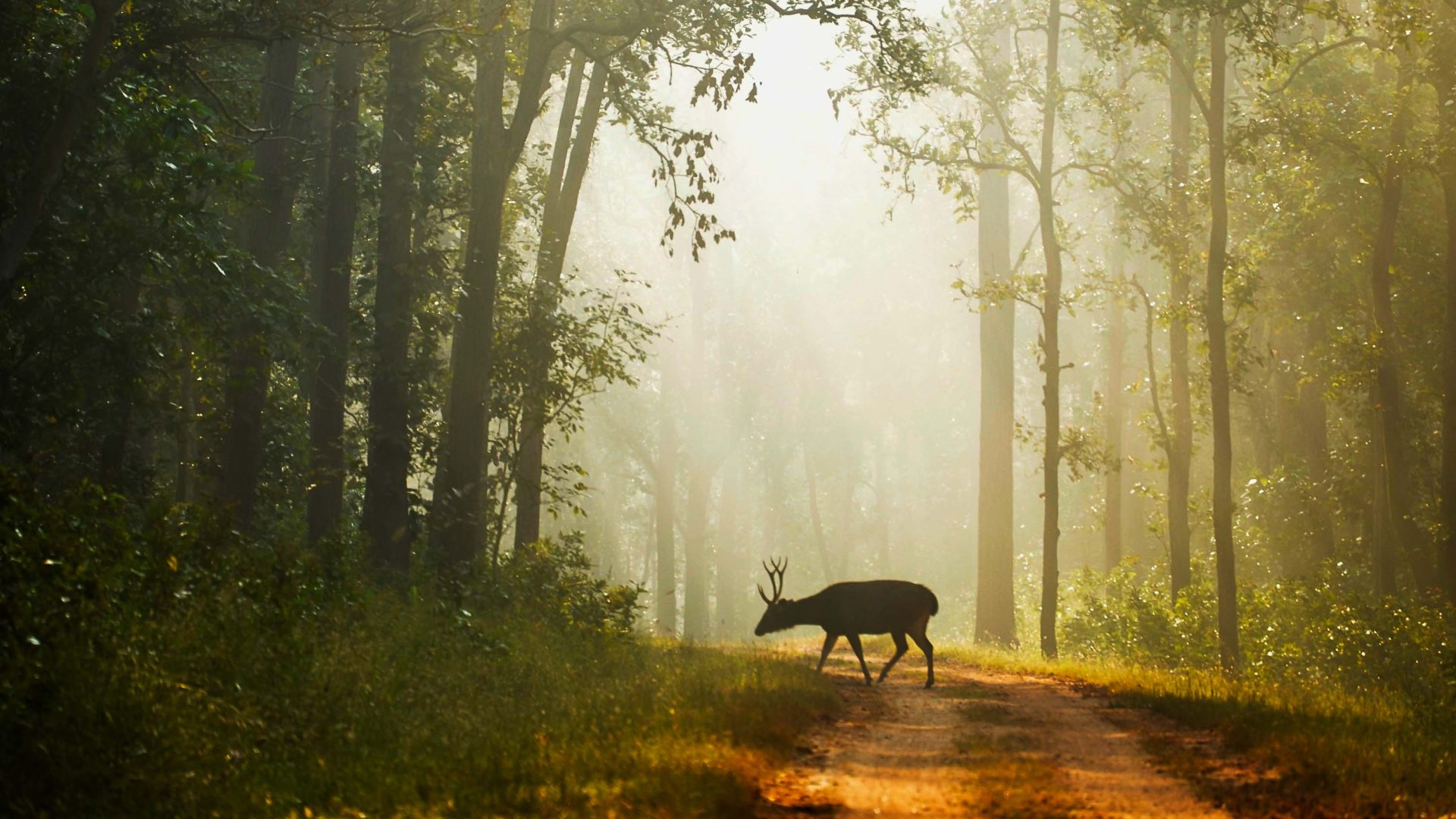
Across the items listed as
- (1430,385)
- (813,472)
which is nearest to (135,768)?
(1430,385)

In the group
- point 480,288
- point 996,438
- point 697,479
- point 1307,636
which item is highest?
point 697,479

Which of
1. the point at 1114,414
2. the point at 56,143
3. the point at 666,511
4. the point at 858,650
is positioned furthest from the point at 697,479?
the point at 56,143

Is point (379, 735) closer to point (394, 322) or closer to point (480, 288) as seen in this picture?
point (480, 288)

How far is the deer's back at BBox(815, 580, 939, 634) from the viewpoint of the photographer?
16.3 metres

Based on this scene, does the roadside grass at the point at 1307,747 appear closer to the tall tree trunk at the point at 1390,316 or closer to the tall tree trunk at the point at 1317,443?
the tall tree trunk at the point at 1390,316

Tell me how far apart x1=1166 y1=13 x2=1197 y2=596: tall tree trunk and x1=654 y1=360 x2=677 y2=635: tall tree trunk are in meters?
21.0

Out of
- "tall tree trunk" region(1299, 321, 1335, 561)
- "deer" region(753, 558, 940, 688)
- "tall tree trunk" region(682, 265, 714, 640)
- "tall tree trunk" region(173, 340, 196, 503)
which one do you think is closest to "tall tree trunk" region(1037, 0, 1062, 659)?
"tall tree trunk" region(1299, 321, 1335, 561)

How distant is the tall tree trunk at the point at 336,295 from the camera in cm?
2053

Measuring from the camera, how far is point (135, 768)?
6.58m

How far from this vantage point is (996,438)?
105ft

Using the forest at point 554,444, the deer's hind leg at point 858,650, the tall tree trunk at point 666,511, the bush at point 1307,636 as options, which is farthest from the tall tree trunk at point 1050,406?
the tall tree trunk at point 666,511

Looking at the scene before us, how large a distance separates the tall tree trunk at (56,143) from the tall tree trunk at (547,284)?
9.15 meters

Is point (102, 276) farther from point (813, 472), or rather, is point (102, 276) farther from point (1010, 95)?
point (813, 472)

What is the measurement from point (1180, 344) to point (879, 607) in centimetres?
1674
